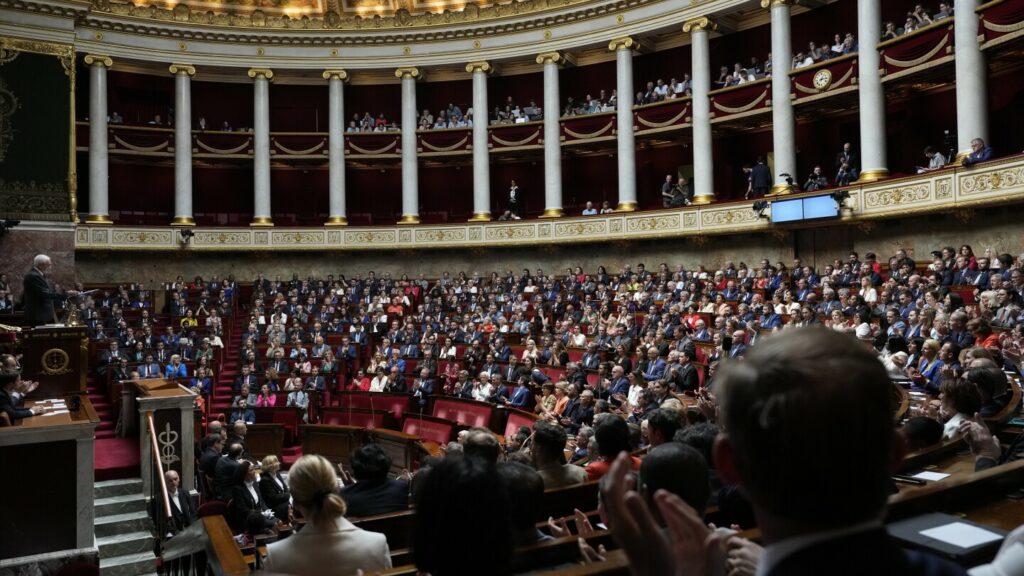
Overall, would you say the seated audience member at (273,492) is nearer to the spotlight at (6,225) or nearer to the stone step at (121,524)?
the stone step at (121,524)

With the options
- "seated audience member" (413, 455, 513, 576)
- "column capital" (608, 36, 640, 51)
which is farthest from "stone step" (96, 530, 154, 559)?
"column capital" (608, 36, 640, 51)

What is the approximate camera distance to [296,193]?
2875 centimetres

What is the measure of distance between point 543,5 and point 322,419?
15594 mm

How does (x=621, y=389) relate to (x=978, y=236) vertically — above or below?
below

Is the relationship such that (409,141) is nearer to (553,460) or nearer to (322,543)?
(553,460)

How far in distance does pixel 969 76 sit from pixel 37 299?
16590 millimetres

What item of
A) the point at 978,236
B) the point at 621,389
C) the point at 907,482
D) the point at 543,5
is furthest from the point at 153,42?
the point at 907,482

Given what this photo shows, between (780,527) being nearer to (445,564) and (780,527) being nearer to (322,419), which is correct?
(445,564)

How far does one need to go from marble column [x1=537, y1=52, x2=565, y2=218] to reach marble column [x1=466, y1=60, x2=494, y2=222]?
207cm

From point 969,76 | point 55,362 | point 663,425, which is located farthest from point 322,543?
point 969,76

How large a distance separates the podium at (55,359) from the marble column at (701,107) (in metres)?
16.2

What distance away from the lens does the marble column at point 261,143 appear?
25453mm

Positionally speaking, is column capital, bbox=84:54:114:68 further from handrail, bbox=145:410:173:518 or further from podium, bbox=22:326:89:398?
handrail, bbox=145:410:173:518

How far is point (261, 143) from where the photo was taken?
25688 millimetres
